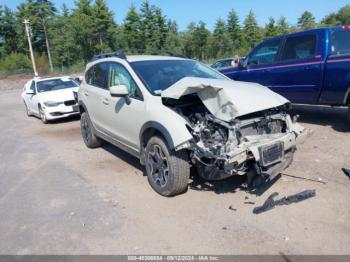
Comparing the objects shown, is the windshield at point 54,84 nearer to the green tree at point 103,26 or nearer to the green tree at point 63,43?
the green tree at point 103,26

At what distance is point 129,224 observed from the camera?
12.8 ft

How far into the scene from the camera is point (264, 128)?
14.2 ft

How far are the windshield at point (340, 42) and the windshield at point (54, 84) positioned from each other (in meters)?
8.35

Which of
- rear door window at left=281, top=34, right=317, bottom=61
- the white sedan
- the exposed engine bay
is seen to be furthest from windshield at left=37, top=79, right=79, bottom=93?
the exposed engine bay

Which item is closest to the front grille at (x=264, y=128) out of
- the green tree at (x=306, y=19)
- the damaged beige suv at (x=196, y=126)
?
the damaged beige suv at (x=196, y=126)

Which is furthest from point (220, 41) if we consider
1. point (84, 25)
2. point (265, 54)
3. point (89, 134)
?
point (89, 134)

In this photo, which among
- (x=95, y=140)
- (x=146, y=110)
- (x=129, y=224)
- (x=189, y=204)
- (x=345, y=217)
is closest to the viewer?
(x=345, y=217)

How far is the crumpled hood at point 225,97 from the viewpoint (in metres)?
4.03

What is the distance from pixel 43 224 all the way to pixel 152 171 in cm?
153

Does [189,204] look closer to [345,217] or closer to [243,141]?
[243,141]

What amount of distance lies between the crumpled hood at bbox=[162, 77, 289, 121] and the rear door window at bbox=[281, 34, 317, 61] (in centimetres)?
321

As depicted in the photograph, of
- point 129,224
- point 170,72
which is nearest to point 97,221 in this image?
point 129,224

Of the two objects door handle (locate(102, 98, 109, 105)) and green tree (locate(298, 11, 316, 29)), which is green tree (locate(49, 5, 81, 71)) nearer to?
green tree (locate(298, 11, 316, 29))

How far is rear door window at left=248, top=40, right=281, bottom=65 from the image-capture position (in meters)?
7.86
